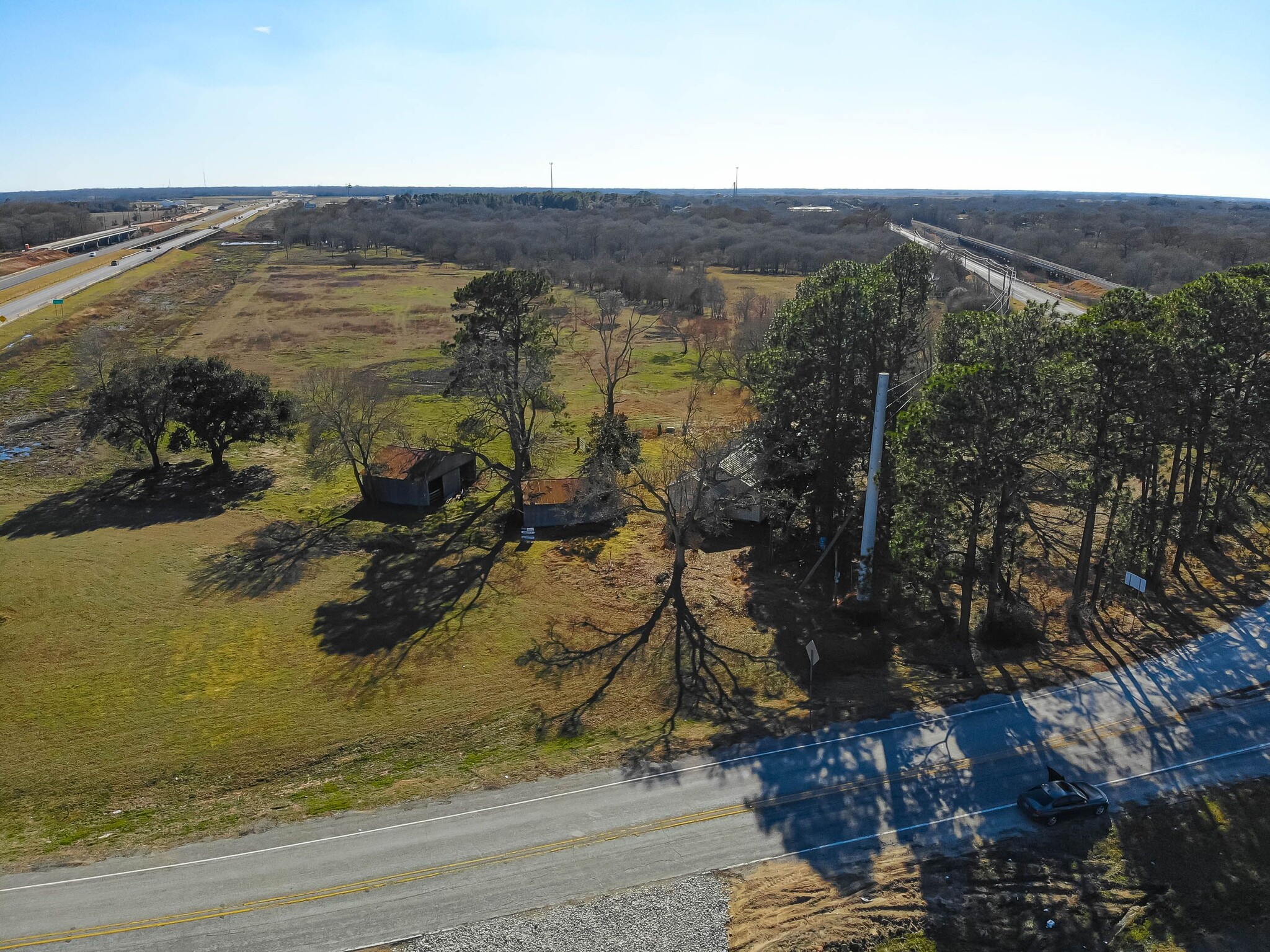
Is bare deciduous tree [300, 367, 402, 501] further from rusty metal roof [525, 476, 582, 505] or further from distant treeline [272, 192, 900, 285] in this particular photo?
distant treeline [272, 192, 900, 285]

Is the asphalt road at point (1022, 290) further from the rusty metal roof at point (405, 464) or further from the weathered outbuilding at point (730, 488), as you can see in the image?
the rusty metal roof at point (405, 464)

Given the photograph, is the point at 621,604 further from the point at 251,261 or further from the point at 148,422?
the point at 251,261

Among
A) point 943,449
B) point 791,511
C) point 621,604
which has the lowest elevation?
point 621,604

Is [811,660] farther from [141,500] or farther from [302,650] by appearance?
[141,500]

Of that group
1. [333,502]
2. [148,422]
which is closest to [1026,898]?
[333,502]

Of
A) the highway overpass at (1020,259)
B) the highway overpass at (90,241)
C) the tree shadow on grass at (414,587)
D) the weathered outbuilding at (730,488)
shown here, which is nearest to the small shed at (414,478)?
the tree shadow on grass at (414,587)

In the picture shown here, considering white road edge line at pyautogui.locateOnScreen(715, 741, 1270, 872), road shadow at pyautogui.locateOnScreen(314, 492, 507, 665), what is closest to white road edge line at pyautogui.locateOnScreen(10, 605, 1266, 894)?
white road edge line at pyautogui.locateOnScreen(715, 741, 1270, 872)
